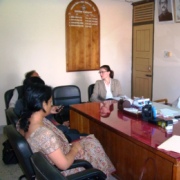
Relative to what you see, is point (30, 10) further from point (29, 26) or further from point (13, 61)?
point (13, 61)

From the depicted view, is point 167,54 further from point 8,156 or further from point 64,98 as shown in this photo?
point 8,156

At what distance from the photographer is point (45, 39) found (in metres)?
Answer: 4.63

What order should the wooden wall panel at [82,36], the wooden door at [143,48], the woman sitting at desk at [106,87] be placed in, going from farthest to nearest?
1. the wooden door at [143,48]
2. the wooden wall panel at [82,36]
3. the woman sitting at desk at [106,87]

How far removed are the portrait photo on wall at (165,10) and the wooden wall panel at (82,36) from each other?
3.92 feet

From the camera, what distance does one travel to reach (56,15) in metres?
4.67

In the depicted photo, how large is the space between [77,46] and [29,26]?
3.23 feet

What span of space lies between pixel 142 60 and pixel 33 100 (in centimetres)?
399

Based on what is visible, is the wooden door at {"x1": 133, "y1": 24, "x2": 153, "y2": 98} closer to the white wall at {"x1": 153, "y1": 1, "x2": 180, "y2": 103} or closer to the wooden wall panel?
the white wall at {"x1": 153, "y1": 1, "x2": 180, "y2": 103}

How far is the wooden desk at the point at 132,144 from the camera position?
1.78 metres

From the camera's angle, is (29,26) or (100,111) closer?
(100,111)

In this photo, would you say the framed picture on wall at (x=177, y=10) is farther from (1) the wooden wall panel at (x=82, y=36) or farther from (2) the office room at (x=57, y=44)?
(1) the wooden wall panel at (x=82, y=36)

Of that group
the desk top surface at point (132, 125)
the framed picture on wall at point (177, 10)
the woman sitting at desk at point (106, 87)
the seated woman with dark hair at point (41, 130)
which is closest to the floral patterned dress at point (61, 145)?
the seated woman with dark hair at point (41, 130)

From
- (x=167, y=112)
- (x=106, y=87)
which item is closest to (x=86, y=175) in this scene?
(x=167, y=112)

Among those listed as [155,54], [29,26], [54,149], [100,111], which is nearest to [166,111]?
[100,111]
